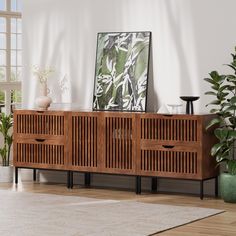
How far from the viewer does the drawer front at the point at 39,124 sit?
7871mm

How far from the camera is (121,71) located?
793 centimetres

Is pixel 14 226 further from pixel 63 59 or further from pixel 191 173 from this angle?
pixel 63 59

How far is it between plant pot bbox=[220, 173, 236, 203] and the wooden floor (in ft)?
0.21

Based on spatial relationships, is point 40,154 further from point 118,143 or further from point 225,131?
point 225,131

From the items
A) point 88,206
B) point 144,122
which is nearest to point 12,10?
point 144,122

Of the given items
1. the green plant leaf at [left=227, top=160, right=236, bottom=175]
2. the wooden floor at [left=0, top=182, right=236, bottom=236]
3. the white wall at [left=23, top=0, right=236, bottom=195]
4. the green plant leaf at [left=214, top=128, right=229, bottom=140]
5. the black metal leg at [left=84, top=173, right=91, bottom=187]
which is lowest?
the wooden floor at [left=0, top=182, right=236, bottom=236]

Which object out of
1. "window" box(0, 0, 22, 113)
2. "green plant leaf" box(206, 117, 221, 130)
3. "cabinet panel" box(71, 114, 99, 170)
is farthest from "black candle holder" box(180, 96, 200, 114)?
"window" box(0, 0, 22, 113)

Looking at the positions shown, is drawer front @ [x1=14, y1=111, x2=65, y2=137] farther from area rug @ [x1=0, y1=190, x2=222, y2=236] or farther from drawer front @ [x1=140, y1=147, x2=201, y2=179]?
drawer front @ [x1=140, y1=147, x2=201, y2=179]

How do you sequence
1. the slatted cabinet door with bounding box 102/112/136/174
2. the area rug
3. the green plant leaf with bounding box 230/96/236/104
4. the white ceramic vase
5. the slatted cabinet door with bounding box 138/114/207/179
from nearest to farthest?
1. the area rug
2. the green plant leaf with bounding box 230/96/236/104
3. the slatted cabinet door with bounding box 138/114/207/179
4. the slatted cabinet door with bounding box 102/112/136/174
5. the white ceramic vase

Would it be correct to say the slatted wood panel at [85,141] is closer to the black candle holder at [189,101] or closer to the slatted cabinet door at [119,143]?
the slatted cabinet door at [119,143]

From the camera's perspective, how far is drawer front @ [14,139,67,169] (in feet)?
25.9

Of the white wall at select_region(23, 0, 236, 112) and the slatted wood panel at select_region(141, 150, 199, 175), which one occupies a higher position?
the white wall at select_region(23, 0, 236, 112)

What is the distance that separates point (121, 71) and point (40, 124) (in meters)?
1.00

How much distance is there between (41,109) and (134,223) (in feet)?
8.55
